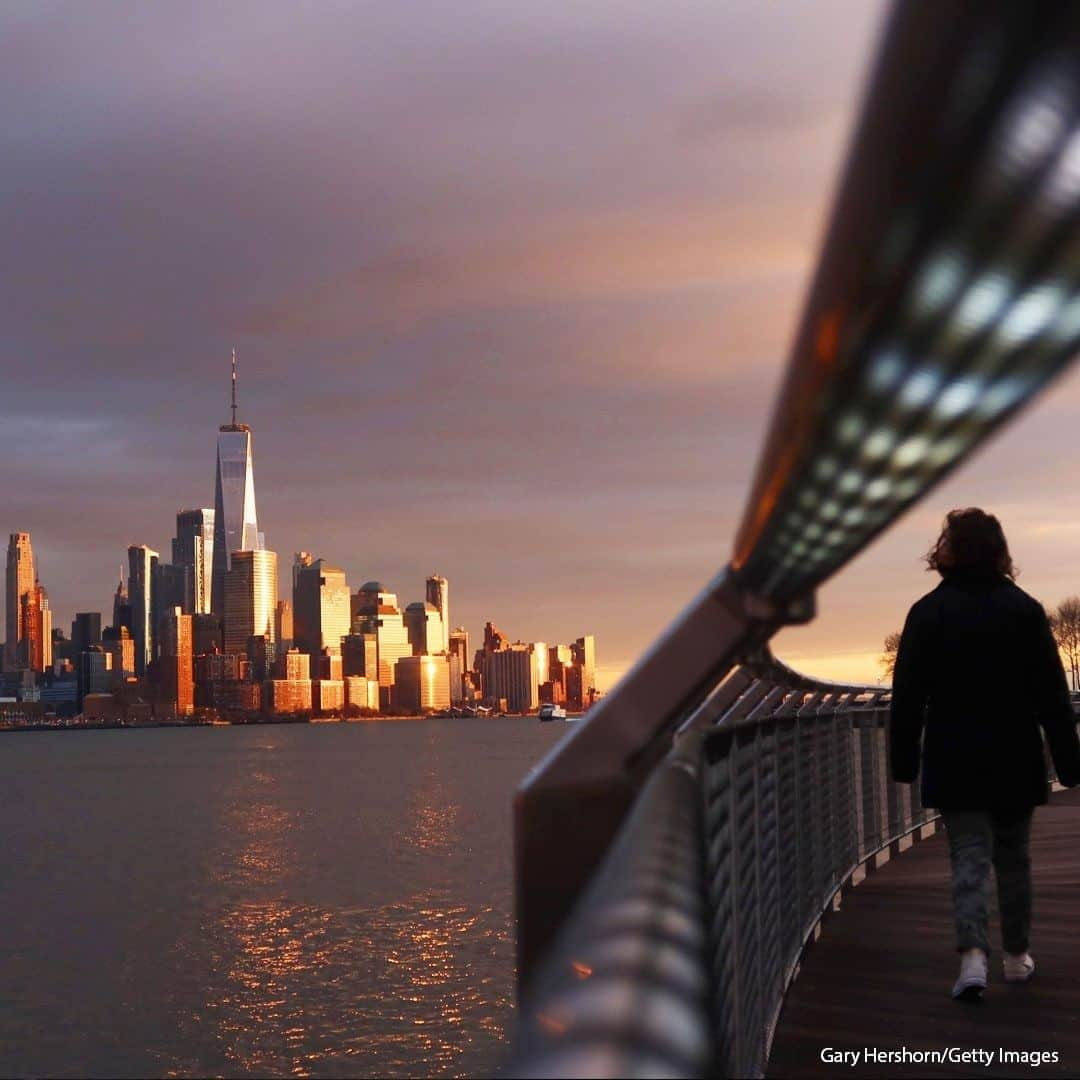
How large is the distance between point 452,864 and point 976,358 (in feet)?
154

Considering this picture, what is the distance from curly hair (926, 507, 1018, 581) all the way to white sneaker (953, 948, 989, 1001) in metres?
1.24

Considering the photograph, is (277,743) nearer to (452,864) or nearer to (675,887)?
(452,864)

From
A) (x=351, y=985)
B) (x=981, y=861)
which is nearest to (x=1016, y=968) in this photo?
(x=981, y=861)

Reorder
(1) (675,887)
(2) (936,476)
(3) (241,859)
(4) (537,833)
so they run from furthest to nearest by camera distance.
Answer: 1. (3) (241,859)
2. (4) (537,833)
3. (2) (936,476)
4. (1) (675,887)

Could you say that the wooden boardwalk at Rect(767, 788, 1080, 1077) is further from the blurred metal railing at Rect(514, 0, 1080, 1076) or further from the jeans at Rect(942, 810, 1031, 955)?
the blurred metal railing at Rect(514, 0, 1080, 1076)

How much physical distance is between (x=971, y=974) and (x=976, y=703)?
3.00 ft

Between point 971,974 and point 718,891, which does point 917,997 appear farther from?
point 718,891

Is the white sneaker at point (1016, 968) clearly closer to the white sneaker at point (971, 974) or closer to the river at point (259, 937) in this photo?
the white sneaker at point (971, 974)

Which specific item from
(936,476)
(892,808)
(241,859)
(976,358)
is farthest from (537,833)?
(241,859)

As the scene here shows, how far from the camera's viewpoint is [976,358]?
0.81 m

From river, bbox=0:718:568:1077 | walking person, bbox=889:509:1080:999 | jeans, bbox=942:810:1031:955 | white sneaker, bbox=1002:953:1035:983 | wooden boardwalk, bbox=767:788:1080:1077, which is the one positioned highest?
walking person, bbox=889:509:1080:999

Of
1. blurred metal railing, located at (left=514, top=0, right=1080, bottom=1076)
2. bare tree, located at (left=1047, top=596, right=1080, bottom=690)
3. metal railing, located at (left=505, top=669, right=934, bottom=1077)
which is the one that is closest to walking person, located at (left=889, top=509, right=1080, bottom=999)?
metal railing, located at (left=505, top=669, right=934, bottom=1077)

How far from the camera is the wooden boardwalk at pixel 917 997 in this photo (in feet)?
14.3

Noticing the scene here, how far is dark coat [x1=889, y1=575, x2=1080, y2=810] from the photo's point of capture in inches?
190
